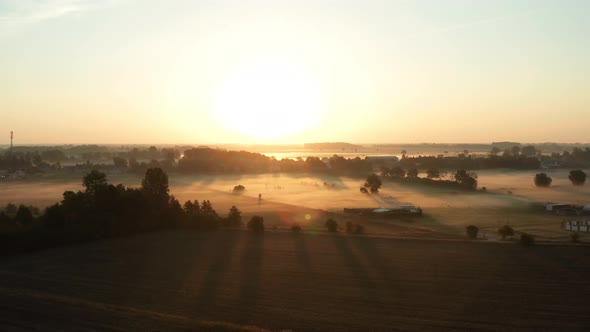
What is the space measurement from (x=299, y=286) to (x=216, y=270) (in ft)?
15.1

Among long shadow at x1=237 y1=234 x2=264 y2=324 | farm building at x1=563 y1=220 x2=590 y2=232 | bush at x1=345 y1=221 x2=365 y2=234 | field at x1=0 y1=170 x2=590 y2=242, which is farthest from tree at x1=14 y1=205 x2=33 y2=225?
farm building at x1=563 y1=220 x2=590 y2=232

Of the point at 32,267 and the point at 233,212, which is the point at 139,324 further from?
A: the point at 233,212

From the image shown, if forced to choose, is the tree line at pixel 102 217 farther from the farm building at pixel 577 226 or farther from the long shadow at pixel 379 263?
the farm building at pixel 577 226

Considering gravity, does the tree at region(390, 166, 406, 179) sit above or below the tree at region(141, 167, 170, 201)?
below

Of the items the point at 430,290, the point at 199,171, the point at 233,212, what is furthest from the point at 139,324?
the point at 199,171

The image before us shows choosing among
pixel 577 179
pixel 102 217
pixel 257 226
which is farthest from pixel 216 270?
pixel 577 179

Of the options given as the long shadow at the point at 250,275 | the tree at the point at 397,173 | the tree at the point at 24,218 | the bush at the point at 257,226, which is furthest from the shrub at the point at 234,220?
the tree at the point at 397,173

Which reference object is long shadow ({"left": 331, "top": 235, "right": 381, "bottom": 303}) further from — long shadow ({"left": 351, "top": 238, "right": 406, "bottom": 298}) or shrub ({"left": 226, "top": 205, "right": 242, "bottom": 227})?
shrub ({"left": 226, "top": 205, "right": 242, "bottom": 227})

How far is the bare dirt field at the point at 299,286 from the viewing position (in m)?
16.5

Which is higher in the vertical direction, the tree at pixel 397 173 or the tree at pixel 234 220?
the tree at pixel 397 173

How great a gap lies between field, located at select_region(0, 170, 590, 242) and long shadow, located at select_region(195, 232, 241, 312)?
6.96 m

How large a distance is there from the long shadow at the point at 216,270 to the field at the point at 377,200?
6.96 m

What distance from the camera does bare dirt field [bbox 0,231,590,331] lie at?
1647cm

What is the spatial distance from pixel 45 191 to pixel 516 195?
54136 millimetres
